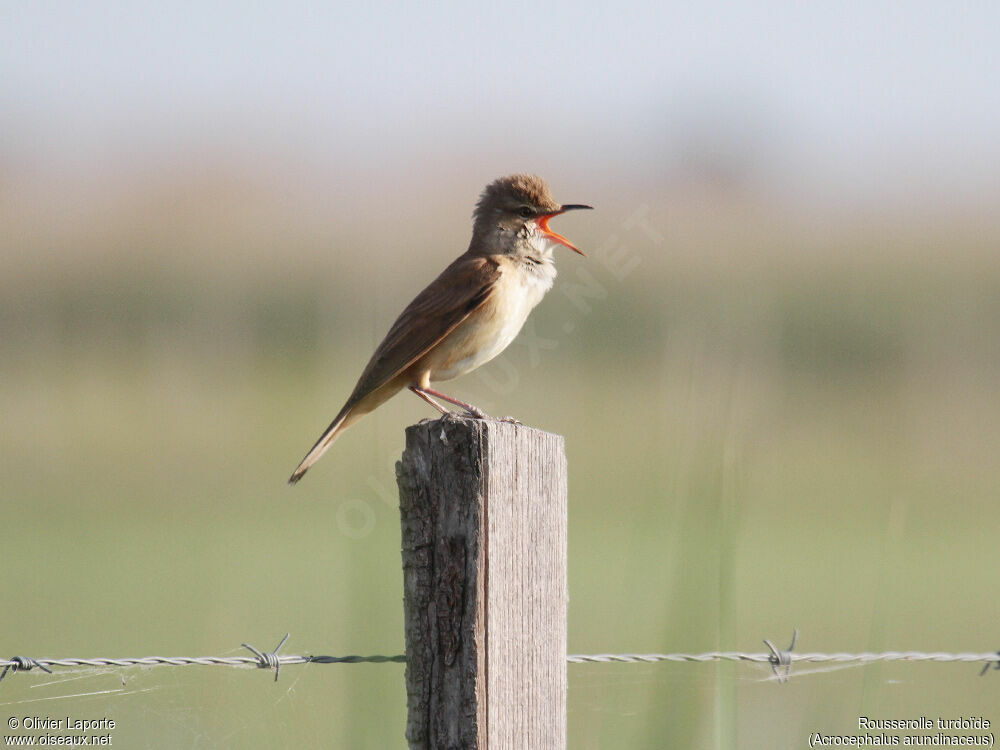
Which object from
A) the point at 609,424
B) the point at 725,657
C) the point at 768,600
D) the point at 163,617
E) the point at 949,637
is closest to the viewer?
the point at 725,657

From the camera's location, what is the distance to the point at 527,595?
2748 millimetres

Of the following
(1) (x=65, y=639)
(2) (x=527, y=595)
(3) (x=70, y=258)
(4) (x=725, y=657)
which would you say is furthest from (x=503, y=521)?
(3) (x=70, y=258)

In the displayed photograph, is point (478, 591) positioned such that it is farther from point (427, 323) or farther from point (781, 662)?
point (427, 323)

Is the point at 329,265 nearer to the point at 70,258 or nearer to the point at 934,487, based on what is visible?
the point at 70,258

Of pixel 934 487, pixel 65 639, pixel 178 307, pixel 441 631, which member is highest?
pixel 178 307

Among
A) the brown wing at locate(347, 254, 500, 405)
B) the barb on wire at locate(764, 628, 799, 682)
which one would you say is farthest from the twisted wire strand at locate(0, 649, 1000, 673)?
the brown wing at locate(347, 254, 500, 405)

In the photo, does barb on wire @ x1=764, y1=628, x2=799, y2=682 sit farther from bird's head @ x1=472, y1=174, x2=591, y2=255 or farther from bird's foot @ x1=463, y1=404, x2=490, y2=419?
bird's head @ x1=472, y1=174, x2=591, y2=255

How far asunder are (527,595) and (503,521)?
20 cm

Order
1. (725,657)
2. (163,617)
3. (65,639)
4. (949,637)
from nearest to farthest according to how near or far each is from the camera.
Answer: (725,657)
(65,639)
(163,617)
(949,637)

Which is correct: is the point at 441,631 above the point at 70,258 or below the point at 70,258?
below

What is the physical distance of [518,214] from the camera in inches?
214

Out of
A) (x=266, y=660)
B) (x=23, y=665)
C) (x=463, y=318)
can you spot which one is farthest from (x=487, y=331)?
(x=23, y=665)

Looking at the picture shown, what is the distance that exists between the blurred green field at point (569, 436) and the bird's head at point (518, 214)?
3.56 m

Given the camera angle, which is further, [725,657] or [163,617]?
[163,617]
